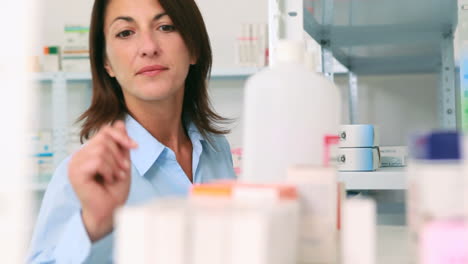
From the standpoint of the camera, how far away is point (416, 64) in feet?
7.22

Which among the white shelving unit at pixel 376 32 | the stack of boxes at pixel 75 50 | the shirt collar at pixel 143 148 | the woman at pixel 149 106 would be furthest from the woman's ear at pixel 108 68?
the stack of boxes at pixel 75 50

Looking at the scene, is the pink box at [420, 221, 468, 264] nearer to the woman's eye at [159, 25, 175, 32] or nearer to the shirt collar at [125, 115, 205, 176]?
the shirt collar at [125, 115, 205, 176]

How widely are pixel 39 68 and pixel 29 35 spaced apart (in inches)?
98.7

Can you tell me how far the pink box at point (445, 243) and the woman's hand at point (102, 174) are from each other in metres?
0.28

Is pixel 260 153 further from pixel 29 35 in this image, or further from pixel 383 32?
pixel 383 32

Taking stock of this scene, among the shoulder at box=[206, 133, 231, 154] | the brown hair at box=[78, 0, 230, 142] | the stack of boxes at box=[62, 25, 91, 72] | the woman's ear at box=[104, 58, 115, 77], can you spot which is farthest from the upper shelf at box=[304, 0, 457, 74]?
the stack of boxes at box=[62, 25, 91, 72]

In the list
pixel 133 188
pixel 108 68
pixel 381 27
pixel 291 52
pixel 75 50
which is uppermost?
pixel 75 50

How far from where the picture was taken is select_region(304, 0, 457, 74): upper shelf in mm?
1192

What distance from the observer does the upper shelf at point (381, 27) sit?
1192 mm

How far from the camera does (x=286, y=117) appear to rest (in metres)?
0.47

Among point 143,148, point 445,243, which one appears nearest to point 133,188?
point 143,148

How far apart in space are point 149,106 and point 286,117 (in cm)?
75

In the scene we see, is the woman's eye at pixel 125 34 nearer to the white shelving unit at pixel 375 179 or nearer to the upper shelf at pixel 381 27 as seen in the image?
the upper shelf at pixel 381 27

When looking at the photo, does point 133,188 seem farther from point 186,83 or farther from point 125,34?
point 186,83
